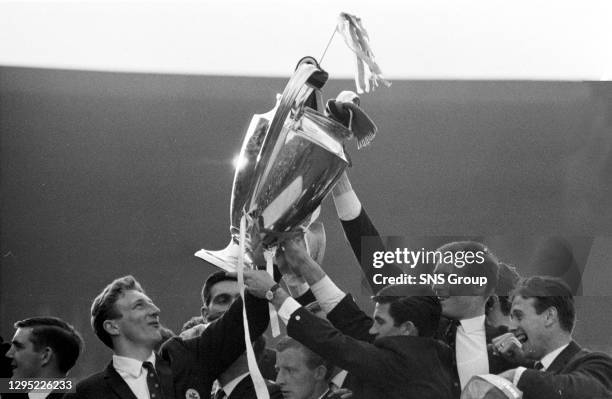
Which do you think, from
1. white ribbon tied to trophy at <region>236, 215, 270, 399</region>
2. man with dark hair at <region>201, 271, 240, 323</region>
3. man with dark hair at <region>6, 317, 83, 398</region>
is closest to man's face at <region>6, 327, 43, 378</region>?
man with dark hair at <region>6, 317, 83, 398</region>

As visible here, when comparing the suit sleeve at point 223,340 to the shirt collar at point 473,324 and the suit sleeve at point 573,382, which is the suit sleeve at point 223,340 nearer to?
the shirt collar at point 473,324

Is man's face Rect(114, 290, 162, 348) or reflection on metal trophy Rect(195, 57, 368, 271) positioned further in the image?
man's face Rect(114, 290, 162, 348)

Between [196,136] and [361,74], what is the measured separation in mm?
500

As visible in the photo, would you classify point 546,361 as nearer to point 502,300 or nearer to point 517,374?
point 517,374

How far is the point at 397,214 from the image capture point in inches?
111

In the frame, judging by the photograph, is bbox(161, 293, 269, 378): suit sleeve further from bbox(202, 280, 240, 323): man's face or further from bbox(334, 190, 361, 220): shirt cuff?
bbox(334, 190, 361, 220): shirt cuff

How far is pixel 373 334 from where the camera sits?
2.77 m

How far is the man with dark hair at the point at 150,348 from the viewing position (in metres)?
2.77

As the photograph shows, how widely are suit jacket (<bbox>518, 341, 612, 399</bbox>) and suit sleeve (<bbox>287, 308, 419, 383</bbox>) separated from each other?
36cm

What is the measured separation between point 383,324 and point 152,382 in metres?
0.66

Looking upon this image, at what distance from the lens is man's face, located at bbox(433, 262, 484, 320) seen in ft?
9.14

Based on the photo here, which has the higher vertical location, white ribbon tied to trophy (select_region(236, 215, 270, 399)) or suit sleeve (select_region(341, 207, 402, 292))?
suit sleeve (select_region(341, 207, 402, 292))

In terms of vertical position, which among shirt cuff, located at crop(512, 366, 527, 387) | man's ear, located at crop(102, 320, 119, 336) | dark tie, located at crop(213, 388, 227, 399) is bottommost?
dark tie, located at crop(213, 388, 227, 399)

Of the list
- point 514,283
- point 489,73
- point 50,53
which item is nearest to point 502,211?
point 514,283
